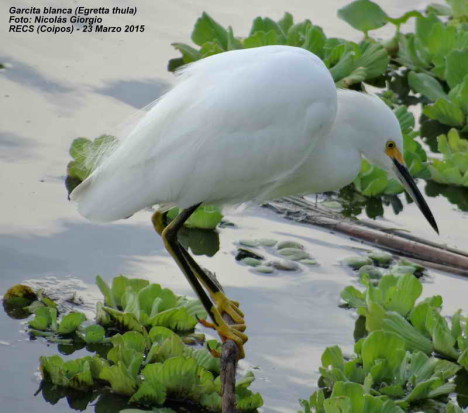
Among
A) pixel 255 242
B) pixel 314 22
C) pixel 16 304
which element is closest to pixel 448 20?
pixel 314 22

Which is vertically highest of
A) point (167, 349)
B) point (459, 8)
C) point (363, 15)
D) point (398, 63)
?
point (459, 8)

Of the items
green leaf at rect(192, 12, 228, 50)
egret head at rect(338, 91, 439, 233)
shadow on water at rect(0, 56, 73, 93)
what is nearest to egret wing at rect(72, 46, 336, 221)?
egret head at rect(338, 91, 439, 233)

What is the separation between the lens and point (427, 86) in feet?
24.4

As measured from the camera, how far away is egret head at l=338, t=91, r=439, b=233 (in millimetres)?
4398

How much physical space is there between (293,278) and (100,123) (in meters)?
1.93

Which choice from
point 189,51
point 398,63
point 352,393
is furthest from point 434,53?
point 352,393

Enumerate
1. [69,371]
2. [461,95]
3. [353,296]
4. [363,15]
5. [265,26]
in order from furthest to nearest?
[363,15] < [265,26] < [461,95] < [353,296] < [69,371]

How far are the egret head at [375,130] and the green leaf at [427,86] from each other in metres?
2.99

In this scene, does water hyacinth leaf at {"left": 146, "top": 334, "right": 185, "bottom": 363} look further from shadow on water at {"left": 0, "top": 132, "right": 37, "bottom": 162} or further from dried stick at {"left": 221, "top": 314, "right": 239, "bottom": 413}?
shadow on water at {"left": 0, "top": 132, "right": 37, "bottom": 162}

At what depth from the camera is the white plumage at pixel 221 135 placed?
4090 mm

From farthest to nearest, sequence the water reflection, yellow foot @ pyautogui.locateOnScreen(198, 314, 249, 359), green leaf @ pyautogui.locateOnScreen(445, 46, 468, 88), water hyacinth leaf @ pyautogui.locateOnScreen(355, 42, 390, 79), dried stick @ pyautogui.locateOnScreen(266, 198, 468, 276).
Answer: water hyacinth leaf @ pyautogui.locateOnScreen(355, 42, 390, 79) < green leaf @ pyautogui.locateOnScreen(445, 46, 468, 88) < the water reflection < dried stick @ pyautogui.locateOnScreen(266, 198, 468, 276) < yellow foot @ pyautogui.locateOnScreen(198, 314, 249, 359)

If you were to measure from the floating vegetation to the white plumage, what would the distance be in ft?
4.07

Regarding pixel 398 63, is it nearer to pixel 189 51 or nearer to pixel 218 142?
pixel 189 51

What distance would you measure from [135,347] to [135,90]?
3099 mm
